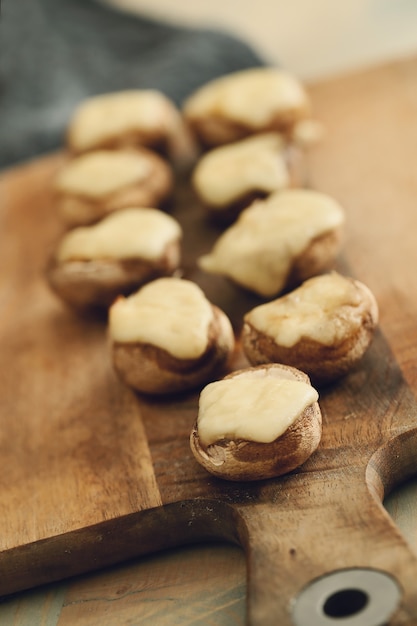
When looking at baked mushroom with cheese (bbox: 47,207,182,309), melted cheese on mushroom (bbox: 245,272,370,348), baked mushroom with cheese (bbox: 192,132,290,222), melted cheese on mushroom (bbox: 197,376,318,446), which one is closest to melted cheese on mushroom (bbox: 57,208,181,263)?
baked mushroom with cheese (bbox: 47,207,182,309)

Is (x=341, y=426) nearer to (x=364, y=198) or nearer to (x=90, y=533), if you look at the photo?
(x=90, y=533)

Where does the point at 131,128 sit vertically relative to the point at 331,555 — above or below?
below

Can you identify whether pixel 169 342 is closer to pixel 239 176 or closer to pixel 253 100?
pixel 239 176

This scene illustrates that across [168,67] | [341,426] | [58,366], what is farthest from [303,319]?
[168,67]

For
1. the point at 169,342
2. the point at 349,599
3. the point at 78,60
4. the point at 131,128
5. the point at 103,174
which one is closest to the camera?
the point at 349,599

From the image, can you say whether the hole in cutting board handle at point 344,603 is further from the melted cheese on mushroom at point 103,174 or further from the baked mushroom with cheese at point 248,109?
the baked mushroom with cheese at point 248,109

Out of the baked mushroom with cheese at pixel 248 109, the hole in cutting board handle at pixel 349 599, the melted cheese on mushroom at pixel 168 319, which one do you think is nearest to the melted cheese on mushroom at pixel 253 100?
the baked mushroom with cheese at pixel 248 109

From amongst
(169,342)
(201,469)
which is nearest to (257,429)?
(201,469)
